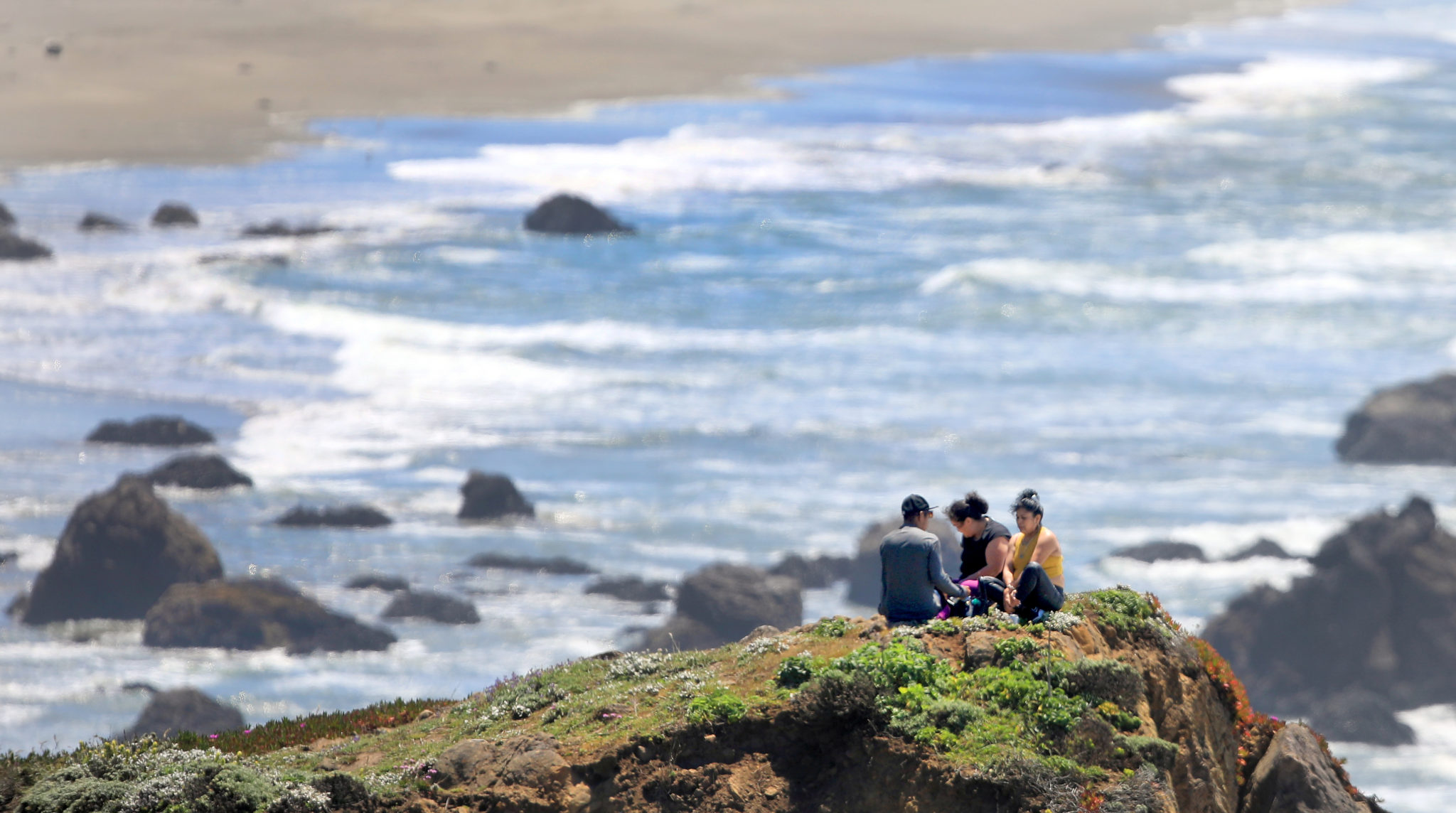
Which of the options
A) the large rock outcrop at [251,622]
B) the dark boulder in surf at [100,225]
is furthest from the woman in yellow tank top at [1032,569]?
the dark boulder in surf at [100,225]

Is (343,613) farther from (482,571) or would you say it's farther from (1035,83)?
(1035,83)

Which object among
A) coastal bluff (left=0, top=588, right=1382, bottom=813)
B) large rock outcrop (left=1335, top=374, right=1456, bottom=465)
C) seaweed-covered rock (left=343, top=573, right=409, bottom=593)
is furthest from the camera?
large rock outcrop (left=1335, top=374, right=1456, bottom=465)

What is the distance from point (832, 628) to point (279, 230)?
294 feet

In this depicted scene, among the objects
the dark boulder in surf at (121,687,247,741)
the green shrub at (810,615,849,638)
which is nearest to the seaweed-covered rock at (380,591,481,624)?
the dark boulder in surf at (121,687,247,741)

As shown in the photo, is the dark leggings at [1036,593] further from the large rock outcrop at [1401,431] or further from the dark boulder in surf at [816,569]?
the large rock outcrop at [1401,431]

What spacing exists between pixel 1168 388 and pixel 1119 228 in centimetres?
2943

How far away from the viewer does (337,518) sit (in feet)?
→ 201

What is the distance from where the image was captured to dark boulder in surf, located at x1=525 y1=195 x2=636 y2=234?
110 m

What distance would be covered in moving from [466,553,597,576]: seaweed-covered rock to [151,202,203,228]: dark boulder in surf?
48.7 meters

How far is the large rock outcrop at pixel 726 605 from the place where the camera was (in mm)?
51156

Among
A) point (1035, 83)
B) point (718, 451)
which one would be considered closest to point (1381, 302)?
point (1035, 83)

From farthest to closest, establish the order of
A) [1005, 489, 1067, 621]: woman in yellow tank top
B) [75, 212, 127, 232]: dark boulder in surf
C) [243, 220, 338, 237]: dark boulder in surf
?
[243, 220, 338, 237]: dark boulder in surf
[75, 212, 127, 232]: dark boulder in surf
[1005, 489, 1067, 621]: woman in yellow tank top

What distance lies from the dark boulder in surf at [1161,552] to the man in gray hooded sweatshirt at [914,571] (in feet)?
156

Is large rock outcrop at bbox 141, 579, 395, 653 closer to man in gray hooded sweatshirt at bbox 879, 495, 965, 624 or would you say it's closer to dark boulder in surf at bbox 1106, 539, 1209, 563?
dark boulder in surf at bbox 1106, 539, 1209, 563
